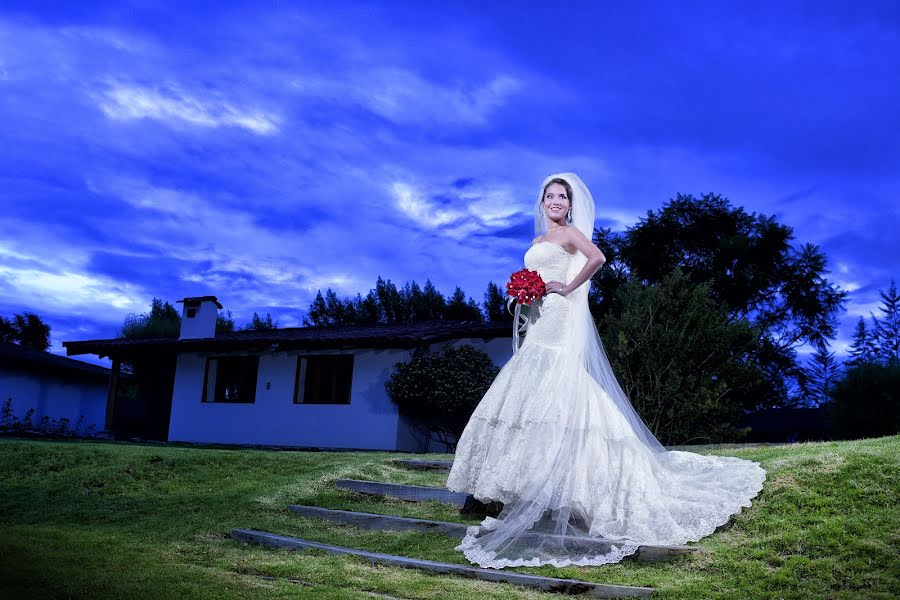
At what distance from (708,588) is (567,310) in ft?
8.07

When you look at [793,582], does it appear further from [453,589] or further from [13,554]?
[13,554]

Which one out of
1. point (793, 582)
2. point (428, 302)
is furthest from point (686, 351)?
point (428, 302)

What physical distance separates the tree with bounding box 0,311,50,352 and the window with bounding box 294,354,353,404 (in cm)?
2646

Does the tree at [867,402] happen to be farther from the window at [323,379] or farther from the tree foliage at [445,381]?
the window at [323,379]

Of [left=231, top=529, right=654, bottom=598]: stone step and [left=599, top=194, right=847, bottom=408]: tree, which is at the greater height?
[left=599, top=194, right=847, bottom=408]: tree

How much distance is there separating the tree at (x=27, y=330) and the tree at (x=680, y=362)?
3759 cm

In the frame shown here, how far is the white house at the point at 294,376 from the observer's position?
1995 cm

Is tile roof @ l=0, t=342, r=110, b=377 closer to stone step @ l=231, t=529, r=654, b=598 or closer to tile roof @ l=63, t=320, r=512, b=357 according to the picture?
tile roof @ l=63, t=320, r=512, b=357

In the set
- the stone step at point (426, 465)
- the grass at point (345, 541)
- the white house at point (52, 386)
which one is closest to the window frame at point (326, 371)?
the stone step at point (426, 465)

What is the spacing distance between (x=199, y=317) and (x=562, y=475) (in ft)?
64.7

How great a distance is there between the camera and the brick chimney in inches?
945

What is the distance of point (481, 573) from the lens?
5793 mm

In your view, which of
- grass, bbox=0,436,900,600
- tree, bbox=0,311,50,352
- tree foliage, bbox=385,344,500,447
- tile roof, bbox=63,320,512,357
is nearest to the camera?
grass, bbox=0,436,900,600

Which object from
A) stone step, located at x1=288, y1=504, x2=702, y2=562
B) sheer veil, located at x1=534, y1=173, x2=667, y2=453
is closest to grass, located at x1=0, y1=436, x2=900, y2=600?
stone step, located at x1=288, y1=504, x2=702, y2=562
